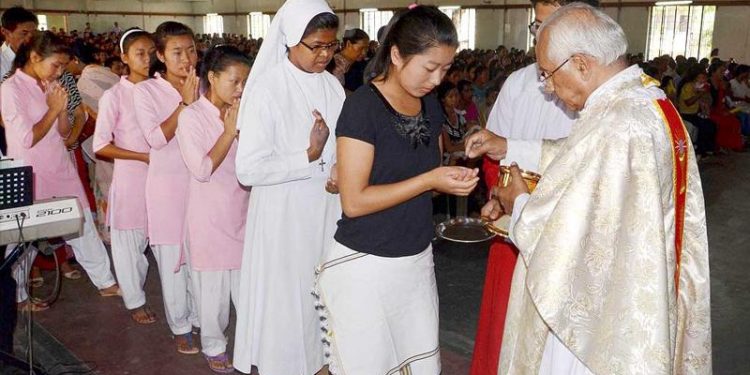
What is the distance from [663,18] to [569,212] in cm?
1670

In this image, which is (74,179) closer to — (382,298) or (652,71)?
(382,298)

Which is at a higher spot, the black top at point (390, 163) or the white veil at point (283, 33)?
the white veil at point (283, 33)

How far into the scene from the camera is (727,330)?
393 centimetres

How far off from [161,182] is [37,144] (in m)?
1.02

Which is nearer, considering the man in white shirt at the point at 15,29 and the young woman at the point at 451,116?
the man in white shirt at the point at 15,29

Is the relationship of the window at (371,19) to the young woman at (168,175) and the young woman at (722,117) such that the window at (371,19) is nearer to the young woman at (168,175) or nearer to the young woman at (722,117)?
the young woman at (722,117)

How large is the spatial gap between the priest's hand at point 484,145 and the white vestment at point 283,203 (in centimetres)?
58

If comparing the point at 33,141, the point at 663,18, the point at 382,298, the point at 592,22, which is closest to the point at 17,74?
the point at 33,141

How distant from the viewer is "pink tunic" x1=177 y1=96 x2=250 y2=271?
3.00 metres

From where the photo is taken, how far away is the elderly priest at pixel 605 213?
69.0 inches

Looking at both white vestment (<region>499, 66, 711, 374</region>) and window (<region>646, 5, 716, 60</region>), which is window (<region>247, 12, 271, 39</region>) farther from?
white vestment (<region>499, 66, 711, 374</region>)

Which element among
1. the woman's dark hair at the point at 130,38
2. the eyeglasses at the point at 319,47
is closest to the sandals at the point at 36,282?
the woman's dark hair at the point at 130,38

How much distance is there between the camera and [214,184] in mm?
3043

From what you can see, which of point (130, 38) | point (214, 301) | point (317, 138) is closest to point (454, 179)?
point (317, 138)
